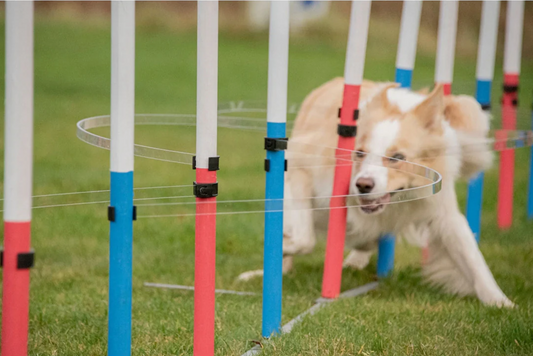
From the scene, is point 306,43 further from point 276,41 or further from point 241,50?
point 276,41

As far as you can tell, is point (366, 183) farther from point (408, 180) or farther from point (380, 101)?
point (380, 101)

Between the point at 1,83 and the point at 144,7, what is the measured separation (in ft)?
24.5

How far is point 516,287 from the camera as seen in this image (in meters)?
4.02

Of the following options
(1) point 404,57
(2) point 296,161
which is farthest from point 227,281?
(1) point 404,57

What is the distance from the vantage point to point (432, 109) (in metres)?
3.80

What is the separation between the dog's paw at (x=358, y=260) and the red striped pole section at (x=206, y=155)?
220 cm

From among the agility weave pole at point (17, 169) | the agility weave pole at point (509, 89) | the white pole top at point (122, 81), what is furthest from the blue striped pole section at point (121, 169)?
the agility weave pole at point (509, 89)

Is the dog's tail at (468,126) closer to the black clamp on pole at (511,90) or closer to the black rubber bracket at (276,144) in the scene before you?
the black clamp on pole at (511,90)

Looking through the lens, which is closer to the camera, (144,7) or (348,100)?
(348,100)

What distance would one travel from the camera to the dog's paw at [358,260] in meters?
4.57

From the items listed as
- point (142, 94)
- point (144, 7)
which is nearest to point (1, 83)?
point (142, 94)

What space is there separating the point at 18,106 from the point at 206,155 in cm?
69

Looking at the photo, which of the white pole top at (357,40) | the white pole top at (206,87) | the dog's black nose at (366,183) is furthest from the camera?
the dog's black nose at (366,183)

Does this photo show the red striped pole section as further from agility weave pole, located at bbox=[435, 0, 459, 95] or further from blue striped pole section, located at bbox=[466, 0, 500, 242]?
blue striped pole section, located at bbox=[466, 0, 500, 242]
